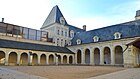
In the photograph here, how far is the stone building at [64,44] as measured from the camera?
100 feet

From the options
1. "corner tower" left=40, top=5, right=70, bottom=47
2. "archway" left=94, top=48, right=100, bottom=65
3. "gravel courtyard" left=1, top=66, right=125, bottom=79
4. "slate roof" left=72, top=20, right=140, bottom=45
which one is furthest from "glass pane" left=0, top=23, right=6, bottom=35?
"archway" left=94, top=48, right=100, bottom=65

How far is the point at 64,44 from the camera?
45469mm

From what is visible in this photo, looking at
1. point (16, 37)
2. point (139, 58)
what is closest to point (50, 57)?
point (16, 37)

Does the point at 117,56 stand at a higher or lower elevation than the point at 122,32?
lower

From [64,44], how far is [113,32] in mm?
15594

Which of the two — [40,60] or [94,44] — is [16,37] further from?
[94,44]

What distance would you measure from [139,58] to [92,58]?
11.6 metres

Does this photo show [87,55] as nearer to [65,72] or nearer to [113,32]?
[113,32]

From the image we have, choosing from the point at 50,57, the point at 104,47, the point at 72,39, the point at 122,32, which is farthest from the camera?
the point at 72,39

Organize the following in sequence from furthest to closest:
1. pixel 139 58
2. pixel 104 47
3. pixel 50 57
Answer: pixel 50 57
pixel 104 47
pixel 139 58

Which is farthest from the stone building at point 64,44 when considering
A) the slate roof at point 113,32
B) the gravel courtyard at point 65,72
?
the gravel courtyard at point 65,72

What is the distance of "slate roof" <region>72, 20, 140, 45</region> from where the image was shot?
31.3 metres

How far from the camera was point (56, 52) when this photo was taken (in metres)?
36.8

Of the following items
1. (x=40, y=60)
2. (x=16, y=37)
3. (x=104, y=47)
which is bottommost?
(x=40, y=60)
